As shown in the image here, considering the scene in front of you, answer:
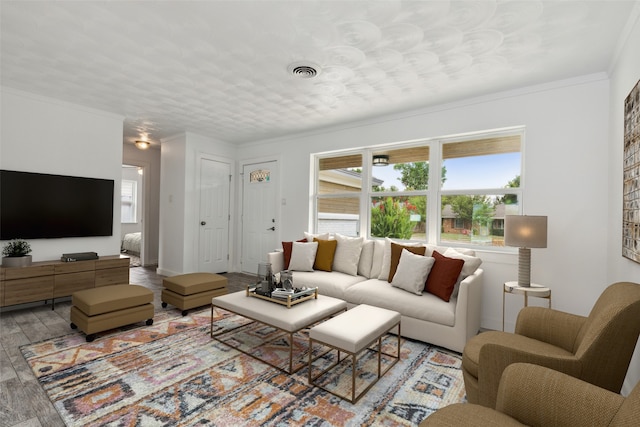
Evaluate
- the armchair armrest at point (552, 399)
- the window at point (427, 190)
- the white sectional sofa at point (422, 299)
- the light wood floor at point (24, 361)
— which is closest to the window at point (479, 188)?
the window at point (427, 190)

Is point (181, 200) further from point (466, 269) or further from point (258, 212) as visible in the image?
point (466, 269)

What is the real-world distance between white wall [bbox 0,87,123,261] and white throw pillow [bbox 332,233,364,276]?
3.22 m

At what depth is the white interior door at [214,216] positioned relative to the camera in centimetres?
571

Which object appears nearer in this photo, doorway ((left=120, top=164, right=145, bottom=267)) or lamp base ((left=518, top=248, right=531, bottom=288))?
lamp base ((left=518, top=248, right=531, bottom=288))

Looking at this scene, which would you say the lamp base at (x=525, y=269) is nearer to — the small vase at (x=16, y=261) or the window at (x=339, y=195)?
the window at (x=339, y=195)

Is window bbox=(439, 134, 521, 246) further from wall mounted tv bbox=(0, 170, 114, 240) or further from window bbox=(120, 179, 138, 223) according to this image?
window bbox=(120, 179, 138, 223)

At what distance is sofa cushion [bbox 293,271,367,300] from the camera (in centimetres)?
355

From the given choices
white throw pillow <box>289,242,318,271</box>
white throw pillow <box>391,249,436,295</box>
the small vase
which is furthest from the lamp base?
the small vase

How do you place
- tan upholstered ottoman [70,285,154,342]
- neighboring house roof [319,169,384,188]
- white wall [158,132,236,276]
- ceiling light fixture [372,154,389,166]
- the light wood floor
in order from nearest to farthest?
the light wood floor, tan upholstered ottoman [70,285,154,342], ceiling light fixture [372,154,389,166], neighboring house roof [319,169,384,188], white wall [158,132,236,276]

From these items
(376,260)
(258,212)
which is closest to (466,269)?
(376,260)

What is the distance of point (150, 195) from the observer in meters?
6.63

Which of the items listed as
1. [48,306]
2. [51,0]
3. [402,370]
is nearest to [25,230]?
[48,306]

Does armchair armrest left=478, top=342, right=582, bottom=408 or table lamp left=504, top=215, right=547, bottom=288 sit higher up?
table lamp left=504, top=215, right=547, bottom=288

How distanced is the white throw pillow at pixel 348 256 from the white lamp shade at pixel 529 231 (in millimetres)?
1779
